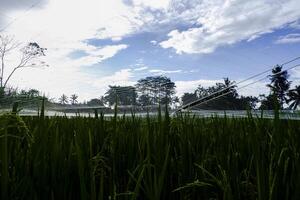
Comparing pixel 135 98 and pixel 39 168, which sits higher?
pixel 135 98

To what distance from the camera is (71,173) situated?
3.59 ft

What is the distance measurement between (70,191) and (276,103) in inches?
22.0

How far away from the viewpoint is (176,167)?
3.95 ft

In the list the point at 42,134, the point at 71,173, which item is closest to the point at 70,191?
A: the point at 71,173

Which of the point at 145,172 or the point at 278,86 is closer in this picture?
the point at 145,172

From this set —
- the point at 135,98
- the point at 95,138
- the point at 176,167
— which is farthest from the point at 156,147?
the point at 135,98

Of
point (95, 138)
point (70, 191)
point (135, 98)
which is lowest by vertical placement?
point (70, 191)

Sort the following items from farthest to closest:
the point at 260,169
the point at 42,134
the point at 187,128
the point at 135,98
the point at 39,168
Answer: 1. the point at 135,98
2. the point at 187,128
3. the point at 42,134
4. the point at 39,168
5. the point at 260,169

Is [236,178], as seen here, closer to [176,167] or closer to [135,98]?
[176,167]

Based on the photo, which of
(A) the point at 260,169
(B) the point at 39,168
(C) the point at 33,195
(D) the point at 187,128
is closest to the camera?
(A) the point at 260,169

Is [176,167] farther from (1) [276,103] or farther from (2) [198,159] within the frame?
(1) [276,103]

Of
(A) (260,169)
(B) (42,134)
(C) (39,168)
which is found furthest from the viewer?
(B) (42,134)

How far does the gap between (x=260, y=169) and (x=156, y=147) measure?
400mm

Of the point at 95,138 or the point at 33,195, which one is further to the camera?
the point at 95,138
